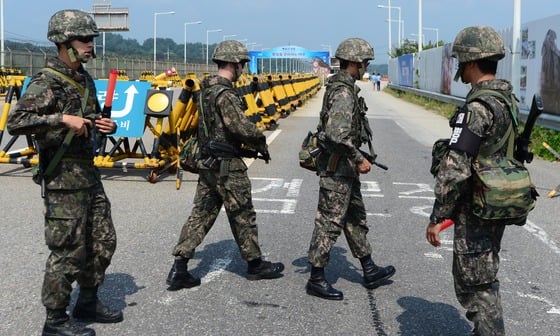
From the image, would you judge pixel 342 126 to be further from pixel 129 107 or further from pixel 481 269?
pixel 129 107

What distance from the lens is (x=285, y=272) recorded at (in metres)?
5.14

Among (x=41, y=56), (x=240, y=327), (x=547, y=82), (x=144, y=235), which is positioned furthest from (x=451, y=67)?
(x=41, y=56)

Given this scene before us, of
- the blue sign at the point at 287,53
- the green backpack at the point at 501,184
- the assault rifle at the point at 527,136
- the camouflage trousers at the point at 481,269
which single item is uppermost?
the blue sign at the point at 287,53

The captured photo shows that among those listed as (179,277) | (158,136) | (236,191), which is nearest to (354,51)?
(236,191)

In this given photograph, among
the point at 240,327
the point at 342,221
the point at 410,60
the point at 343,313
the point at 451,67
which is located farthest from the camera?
the point at 410,60

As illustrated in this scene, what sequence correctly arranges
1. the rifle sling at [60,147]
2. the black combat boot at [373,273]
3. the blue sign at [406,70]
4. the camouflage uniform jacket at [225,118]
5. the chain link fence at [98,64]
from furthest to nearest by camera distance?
the blue sign at [406,70]
the chain link fence at [98,64]
the black combat boot at [373,273]
the camouflage uniform jacket at [225,118]
the rifle sling at [60,147]

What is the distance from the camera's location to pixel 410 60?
38875 millimetres

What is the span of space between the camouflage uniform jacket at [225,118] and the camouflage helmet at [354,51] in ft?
2.68

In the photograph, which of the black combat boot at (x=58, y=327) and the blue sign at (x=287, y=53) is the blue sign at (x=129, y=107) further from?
the blue sign at (x=287, y=53)

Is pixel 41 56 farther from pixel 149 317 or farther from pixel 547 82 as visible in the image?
pixel 149 317

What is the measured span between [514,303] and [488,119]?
190 centimetres

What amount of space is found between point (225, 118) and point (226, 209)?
2.28ft

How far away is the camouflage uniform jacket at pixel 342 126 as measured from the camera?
429 centimetres

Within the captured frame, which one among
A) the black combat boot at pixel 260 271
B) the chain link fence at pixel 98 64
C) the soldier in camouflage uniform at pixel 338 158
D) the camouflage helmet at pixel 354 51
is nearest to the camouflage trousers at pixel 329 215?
the soldier in camouflage uniform at pixel 338 158
